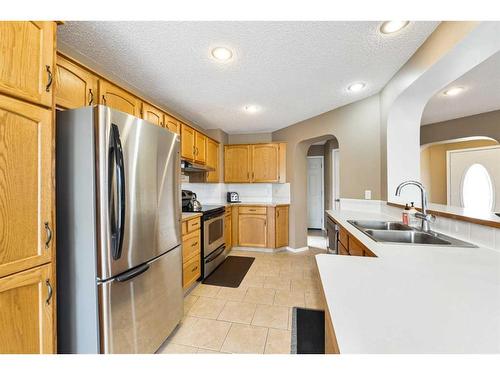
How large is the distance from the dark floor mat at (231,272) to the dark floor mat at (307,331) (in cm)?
85

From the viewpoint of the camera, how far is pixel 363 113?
2.50 metres

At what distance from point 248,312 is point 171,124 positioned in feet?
7.08

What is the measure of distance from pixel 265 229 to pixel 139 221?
2570mm

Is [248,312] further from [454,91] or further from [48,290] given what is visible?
[454,91]

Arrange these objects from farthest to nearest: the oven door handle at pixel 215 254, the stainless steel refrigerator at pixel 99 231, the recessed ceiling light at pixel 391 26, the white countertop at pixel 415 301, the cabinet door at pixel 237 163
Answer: the cabinet door at pixel 237 163
the oven door handle at pixel 215 254
the recessed ceiling light at pixel 391 26
the stainless steel refrigerator at pixel 99 231
the white countertop at pixel 415 301

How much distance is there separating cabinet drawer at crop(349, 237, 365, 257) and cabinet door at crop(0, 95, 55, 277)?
5.29ft

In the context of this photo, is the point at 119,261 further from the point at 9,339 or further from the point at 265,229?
the point at 265,229

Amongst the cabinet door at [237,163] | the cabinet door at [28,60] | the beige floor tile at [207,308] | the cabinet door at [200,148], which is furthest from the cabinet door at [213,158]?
the cabinet door at [28,60]

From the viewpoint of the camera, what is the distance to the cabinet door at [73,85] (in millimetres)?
1192

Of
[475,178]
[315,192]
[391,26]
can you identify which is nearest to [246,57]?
[391,26]

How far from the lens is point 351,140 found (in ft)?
8.61

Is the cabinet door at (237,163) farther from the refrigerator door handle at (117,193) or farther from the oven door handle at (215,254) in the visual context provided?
the refrigerator door handle at (117,193)

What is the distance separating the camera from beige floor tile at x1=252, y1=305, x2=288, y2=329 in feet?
5.59
